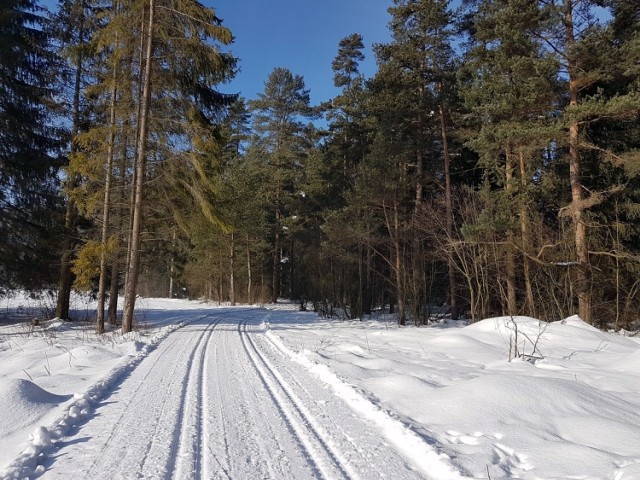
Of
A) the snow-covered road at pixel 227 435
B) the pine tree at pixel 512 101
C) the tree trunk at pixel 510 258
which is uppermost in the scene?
the pine tree at pixel 512 101

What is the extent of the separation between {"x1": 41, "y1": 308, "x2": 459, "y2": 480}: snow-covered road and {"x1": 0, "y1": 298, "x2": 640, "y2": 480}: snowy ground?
0.02 meters

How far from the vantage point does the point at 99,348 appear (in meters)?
9.48

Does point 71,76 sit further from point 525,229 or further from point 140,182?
point 525,229

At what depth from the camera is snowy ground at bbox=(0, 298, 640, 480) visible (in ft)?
12.0

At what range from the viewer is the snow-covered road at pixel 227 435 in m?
3.57

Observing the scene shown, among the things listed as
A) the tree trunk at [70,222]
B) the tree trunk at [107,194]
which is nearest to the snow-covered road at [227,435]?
the tree trunk at [107,194]

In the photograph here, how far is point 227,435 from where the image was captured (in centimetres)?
434

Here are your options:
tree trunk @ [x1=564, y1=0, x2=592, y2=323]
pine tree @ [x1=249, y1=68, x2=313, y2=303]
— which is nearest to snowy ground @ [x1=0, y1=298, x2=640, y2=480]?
tree trunk @ [x1=564, y1=0, x2=592, y2=323]

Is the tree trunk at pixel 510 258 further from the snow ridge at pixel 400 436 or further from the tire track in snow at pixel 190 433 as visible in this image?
the tire track in snow at pixel 190 433

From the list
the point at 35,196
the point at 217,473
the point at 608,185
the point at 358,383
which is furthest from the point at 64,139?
the point at 608,185

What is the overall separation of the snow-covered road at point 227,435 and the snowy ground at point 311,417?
2cm

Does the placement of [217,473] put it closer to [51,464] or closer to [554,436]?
[51,464]

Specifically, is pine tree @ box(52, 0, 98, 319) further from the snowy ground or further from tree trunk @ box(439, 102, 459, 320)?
tree trunk @ box(439, 102, 459, 320)

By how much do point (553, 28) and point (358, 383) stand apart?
12.4 metres
